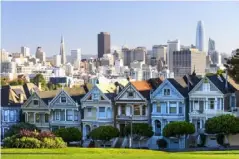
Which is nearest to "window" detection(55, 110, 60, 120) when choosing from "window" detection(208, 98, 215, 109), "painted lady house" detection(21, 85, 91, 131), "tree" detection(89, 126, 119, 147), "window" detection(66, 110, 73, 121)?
"painted lady house" detection(21, 85, 91, 131)

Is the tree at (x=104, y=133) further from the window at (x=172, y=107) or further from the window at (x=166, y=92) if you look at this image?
the window at (x=166, y=92)

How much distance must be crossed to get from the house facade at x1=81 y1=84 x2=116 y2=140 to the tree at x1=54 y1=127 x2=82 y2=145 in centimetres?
257

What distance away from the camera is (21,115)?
5781cm

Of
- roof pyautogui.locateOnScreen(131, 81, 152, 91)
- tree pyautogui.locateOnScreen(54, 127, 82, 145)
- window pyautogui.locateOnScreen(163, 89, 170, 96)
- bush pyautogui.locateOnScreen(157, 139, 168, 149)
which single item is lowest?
bush pyautogui.locateOnScreen(157, 139, 168, 149)

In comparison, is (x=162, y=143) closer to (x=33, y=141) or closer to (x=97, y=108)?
(x=97, y=108)

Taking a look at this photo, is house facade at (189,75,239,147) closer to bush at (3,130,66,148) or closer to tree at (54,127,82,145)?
tree at (54,127,82,145)

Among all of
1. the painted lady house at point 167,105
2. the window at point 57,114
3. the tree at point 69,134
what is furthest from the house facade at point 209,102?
the window at point 57,114

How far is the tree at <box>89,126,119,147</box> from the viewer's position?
50.4 m

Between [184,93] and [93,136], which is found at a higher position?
[184,93]

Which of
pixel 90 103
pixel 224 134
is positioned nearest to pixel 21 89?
pixel 90 103

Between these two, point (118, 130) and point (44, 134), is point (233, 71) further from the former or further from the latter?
point (44, 134)

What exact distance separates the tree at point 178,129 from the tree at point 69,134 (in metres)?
7.36

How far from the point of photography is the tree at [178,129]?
4850 cm

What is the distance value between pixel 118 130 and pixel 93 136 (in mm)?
2286
